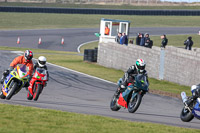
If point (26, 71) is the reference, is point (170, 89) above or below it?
below

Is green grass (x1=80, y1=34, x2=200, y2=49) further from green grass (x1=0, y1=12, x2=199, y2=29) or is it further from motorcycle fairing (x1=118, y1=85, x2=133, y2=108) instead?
motorcycle fairing (x1=118, y1=85, x2=133, y2=108)

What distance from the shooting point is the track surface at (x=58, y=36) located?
43.2 metres

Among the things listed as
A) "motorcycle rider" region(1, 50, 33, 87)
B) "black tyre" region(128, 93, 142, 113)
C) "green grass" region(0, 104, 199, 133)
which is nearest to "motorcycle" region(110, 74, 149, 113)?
"black tyre" region(128, 93, 142, 113)

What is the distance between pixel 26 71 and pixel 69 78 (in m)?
8.29

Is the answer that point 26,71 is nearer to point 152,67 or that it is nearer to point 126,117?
point 126,117

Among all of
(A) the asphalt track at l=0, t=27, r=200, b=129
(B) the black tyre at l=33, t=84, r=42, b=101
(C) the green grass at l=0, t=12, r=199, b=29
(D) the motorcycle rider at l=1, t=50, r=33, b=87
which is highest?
(D) the motorcycle rider at l=1, t=50, r=33, b=87

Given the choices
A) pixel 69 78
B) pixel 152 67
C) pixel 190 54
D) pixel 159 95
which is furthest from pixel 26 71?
pixel 152 67

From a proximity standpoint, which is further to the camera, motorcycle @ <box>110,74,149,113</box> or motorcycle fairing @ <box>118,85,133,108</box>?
motorcycle fairing @ <box>118,85,133,108</box>

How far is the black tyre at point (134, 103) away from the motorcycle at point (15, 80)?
10.5 feet

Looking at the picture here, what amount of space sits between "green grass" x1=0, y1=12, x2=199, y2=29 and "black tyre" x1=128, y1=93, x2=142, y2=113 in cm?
4632

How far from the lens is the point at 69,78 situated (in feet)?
69.9

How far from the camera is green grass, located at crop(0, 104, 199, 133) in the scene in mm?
8320

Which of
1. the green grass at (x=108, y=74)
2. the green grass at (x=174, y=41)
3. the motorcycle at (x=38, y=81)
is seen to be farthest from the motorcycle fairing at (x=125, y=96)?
the green grass at (x=174, y=41)

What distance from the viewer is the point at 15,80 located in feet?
42.2
